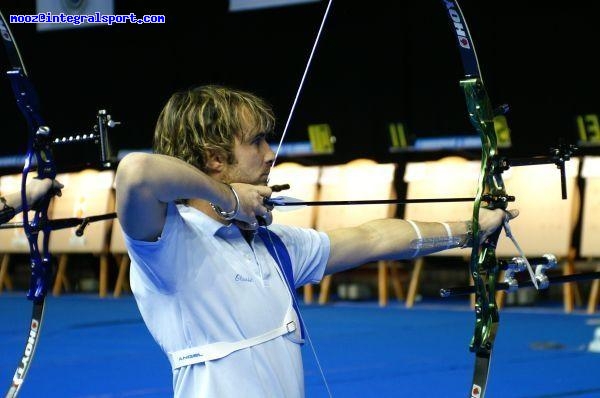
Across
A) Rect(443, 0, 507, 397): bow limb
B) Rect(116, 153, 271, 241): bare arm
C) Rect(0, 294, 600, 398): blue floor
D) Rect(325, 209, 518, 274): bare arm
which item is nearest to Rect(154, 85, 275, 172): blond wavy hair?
Rect(116, 153, 271, 241): bare arm

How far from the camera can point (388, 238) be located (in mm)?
2273

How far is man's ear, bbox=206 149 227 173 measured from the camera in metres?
2.03

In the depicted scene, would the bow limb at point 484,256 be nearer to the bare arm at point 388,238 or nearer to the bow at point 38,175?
the bare arm at point 388,238

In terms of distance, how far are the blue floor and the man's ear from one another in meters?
2.47

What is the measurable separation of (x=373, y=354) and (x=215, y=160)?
360 cm

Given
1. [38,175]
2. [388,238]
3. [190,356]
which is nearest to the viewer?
[190,356]

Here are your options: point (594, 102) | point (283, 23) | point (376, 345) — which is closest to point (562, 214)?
point (594, 102)

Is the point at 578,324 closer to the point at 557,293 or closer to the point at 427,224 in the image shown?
the point at 557,293

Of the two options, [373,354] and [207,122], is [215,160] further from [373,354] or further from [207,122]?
[373,354]

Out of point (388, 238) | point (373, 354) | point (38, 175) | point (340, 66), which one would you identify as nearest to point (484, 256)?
point (388, 238)

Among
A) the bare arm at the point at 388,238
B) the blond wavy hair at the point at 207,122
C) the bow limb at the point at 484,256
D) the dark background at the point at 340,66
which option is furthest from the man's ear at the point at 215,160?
the dark background at the point at 340,66

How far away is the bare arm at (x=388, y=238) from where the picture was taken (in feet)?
7.39

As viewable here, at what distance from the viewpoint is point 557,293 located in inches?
334

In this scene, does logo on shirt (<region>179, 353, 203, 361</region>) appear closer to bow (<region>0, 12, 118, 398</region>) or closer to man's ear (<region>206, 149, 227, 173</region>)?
man's ear (<region>206, 149, 227, 173</region>)
